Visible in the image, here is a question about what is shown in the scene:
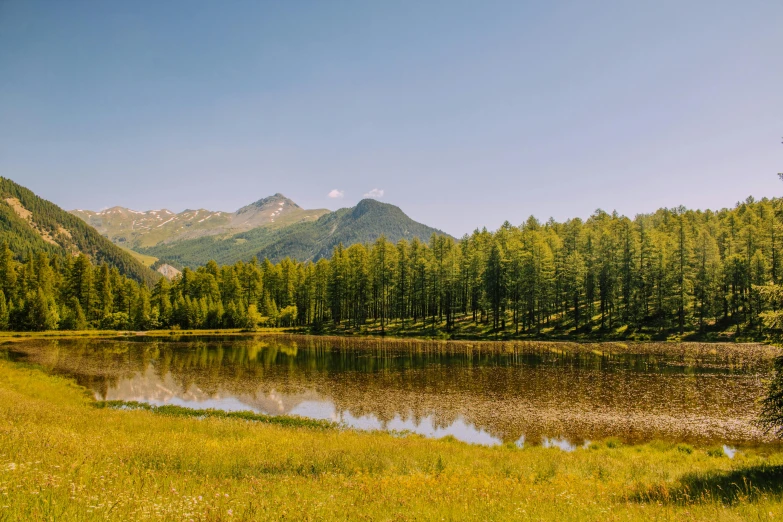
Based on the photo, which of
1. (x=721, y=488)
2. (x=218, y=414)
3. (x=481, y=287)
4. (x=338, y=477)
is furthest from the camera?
(x=481, y=287)

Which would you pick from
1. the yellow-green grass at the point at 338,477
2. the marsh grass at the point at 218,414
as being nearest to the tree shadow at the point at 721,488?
the yellow-green grass at the point at 338,477

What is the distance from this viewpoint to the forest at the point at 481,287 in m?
75.5

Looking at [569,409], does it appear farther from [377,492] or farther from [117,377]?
[117,377]

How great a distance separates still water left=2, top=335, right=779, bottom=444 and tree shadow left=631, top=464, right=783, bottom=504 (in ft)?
27.8

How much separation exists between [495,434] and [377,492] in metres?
15.8

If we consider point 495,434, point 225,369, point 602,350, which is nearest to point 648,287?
point 602,350

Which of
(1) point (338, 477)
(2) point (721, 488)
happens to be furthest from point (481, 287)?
(1) point (338, 477)

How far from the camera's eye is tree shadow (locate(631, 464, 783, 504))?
1084cm

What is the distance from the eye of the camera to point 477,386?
36.8m

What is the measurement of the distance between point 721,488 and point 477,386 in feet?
82.7

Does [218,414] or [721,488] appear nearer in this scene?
[721,488]

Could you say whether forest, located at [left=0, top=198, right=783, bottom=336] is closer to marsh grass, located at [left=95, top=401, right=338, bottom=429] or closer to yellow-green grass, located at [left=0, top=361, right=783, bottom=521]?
marsh grass, located at [left=95, top=401, right=338, bottom=429]

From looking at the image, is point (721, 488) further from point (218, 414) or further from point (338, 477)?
point (218, 414)

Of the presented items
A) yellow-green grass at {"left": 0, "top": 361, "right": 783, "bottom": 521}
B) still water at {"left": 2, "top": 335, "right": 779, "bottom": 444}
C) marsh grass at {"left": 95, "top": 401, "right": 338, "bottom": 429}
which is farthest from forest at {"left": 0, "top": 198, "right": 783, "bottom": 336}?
yellow-green grass at {"left": 0, "top": 361, "right": 783, "bottom": 521}
